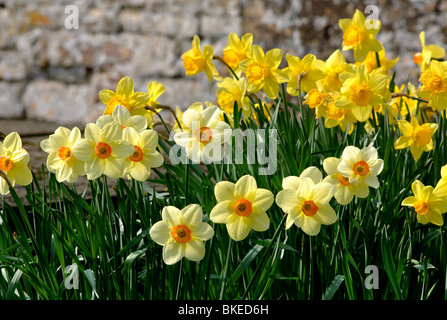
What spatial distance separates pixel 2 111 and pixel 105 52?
2.96 feet

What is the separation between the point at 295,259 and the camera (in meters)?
1.12

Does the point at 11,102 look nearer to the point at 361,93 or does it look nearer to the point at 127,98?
the point at 127,98

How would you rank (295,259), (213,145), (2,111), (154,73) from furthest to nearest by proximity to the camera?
(2,111)
(154,73)
(295,259)
(213,145)

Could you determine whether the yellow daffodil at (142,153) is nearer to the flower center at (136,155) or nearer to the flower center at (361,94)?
the flower center at (136,155)

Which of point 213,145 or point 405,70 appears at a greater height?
point 405,70

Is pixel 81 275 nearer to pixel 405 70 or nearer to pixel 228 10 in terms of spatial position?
pixel 405 70

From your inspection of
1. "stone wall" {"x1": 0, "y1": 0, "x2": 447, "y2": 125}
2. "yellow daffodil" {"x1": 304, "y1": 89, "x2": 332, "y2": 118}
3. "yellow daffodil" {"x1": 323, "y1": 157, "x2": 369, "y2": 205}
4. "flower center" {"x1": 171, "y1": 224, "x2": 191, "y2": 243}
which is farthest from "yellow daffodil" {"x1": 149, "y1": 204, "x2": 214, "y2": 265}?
"stone wall" {"x1": 0, "y1": 0, "x2": 447, "y2": 125}

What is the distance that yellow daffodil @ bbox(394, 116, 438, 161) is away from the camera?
46.4 inches

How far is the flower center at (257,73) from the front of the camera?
1205 millimetres

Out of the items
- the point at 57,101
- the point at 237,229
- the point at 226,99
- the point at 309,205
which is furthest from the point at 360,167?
the point at 57,101

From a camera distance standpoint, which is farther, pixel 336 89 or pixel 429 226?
pixel 336 89

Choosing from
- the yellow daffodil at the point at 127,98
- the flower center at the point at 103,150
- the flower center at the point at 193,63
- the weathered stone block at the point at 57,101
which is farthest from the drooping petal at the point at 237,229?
the weathered stone block at the point at 57,101

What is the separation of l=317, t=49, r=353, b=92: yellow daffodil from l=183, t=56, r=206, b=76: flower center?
28 centimetres

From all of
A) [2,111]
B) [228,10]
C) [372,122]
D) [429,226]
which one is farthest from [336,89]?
[2,111]
